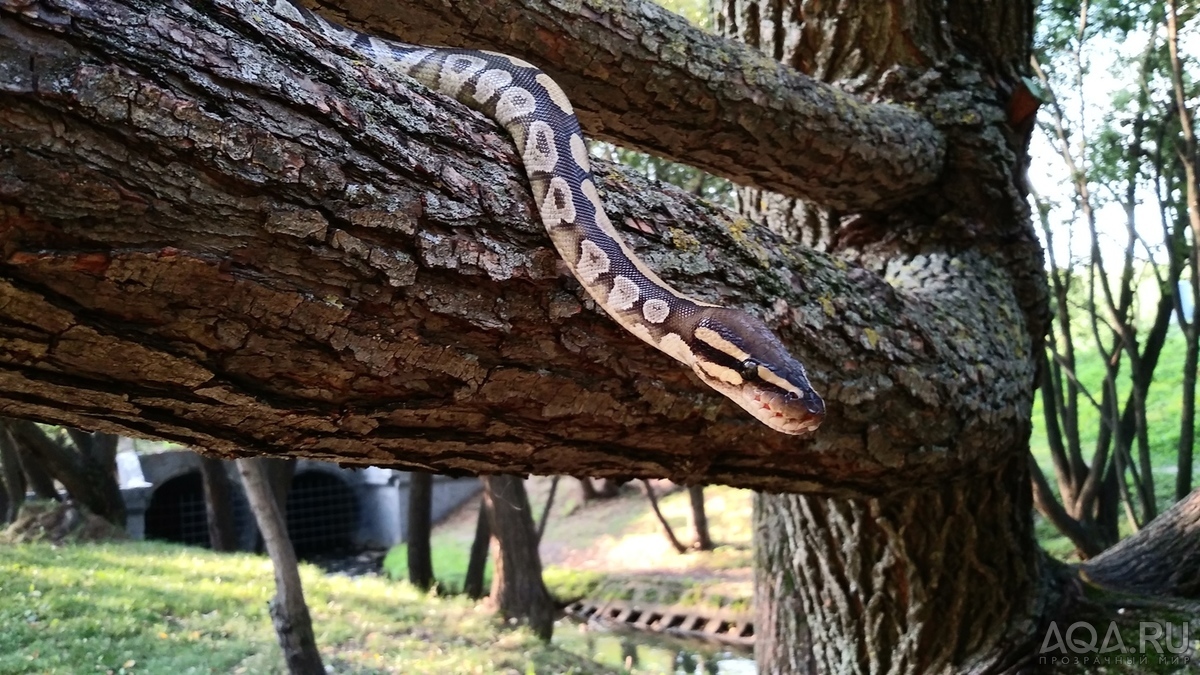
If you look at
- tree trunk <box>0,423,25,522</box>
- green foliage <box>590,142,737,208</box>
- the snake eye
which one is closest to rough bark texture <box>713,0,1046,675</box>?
the snake eye

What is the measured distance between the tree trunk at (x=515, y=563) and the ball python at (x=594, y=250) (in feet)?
23.5

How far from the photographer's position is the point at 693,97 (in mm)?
3143

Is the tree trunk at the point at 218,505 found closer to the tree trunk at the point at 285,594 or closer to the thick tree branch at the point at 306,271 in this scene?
the tree trunk at the point at 285,594

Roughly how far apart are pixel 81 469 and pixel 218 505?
4.51m

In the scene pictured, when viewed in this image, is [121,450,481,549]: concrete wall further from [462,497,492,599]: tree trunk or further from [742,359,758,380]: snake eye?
[742,359,758,380]: snake eye

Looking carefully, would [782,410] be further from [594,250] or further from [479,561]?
[479,561]

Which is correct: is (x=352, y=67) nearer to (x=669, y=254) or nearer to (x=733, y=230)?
(x=669, y=254)

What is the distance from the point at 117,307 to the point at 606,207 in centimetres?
134

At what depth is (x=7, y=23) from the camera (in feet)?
4.13

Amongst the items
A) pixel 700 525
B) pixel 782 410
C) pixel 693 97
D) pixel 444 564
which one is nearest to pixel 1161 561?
pixel 782 410

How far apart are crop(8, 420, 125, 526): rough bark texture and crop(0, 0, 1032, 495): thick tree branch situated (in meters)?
4.76

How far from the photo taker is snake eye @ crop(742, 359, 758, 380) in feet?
7.61

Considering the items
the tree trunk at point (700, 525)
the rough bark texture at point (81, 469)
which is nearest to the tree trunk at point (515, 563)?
the tree trunk at point (700, 525)

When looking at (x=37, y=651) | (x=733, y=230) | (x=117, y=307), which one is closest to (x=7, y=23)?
(x=117, y=307)
